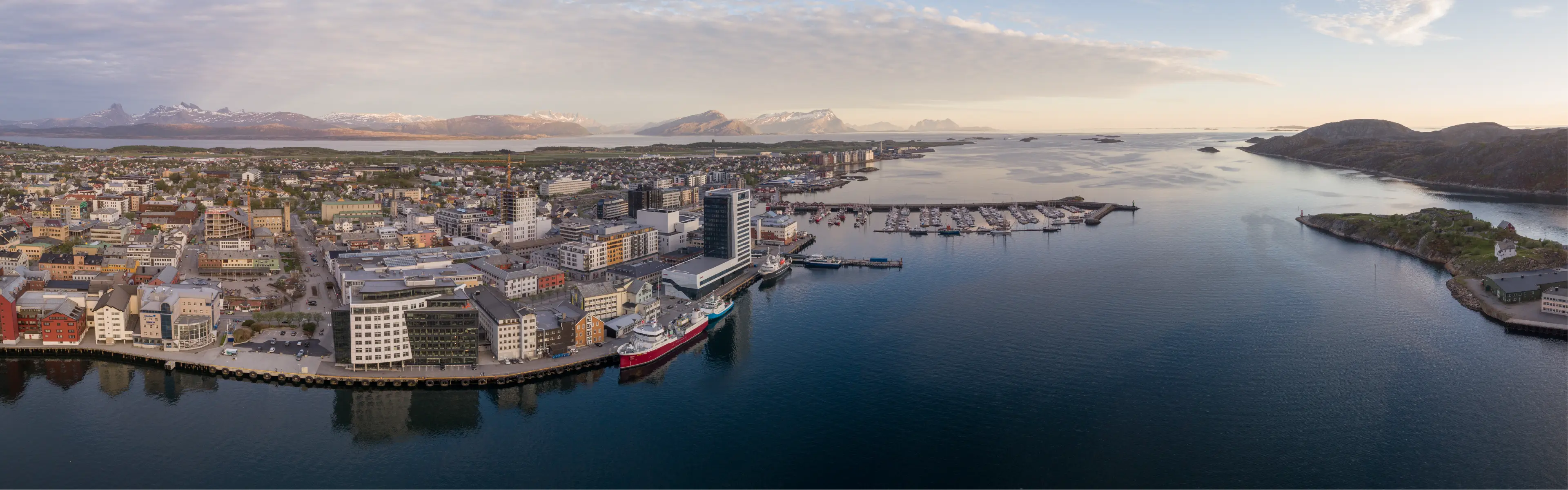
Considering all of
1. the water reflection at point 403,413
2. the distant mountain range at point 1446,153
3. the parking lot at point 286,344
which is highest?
the distant mountain range at point 1446,153

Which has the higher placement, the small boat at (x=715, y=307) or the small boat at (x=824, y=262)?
the small boat at (x=824, y=262)

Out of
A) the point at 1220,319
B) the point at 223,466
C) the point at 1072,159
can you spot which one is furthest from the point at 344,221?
the point at 1072,159

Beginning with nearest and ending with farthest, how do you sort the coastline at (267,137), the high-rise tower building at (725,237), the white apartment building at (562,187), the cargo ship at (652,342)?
1. the cargo ship at (652,342)
2. the high-rise tower building at (725,237)
3. the white apartment building at (562,187)
4. the coastline at (267,137)

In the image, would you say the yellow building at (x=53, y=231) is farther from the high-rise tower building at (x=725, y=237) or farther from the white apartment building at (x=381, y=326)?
the high-rise tower building at (x=725, y=237)

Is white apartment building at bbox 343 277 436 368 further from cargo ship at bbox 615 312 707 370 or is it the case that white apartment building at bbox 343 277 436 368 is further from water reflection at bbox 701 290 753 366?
water reflection at bbox 701 290 753 366

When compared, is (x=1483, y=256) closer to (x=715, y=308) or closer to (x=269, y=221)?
(x=715, y=308)

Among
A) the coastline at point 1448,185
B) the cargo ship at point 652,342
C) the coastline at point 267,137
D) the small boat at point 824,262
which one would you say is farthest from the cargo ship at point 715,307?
the coastline at point 267,137

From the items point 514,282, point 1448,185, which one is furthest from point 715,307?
point 1448,185

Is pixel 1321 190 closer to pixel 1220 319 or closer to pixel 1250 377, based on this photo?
pixel 1220 319
